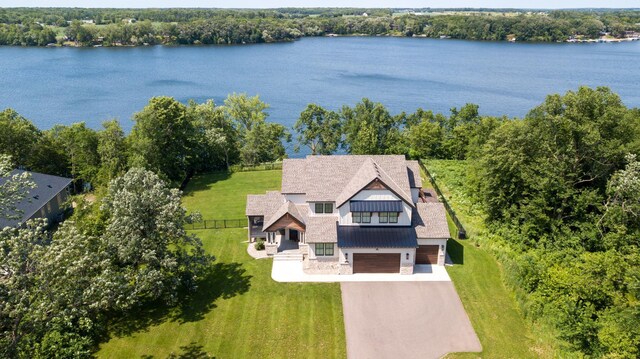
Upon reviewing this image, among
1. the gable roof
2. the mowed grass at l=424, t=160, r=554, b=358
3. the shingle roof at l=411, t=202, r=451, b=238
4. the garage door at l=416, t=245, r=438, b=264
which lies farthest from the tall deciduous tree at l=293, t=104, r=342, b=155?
the garage door at l=416, t=245, r=438, b=264

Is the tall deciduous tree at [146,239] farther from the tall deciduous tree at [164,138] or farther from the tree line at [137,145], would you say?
the tall deciduous tree at [164,138]

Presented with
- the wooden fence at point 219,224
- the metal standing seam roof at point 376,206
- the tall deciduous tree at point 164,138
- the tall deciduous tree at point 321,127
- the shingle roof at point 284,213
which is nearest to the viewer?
the metal standing seam roof at point 376,206

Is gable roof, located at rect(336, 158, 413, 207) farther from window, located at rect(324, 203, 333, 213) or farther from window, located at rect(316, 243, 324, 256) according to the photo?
window, located at rect(316, 243, 324, 256)

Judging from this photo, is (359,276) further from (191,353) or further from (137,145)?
(137,145)

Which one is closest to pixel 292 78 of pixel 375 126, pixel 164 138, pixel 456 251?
pixel 375 126

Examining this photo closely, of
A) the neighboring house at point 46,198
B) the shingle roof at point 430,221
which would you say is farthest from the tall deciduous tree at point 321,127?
the shingle roof at point 430,221

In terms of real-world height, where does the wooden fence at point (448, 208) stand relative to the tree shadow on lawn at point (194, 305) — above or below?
above

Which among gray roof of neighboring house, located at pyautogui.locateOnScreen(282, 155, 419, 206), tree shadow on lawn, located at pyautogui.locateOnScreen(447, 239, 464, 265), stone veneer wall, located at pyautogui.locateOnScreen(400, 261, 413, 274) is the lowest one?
tree shadow on lawn, located at pyautogui.locateOnScreen(447, 239, 464, 265)
